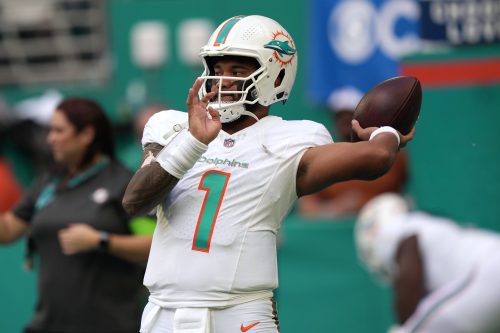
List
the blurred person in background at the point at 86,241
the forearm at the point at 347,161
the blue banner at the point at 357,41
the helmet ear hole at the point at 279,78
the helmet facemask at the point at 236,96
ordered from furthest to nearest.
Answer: the blue banner at the point at 357,41 < the blurred person in background at the point at 86,241 < the helmet ear hole at the point at 279,78 < the helmet facemask at the point at 236,96 < the forearm at the point at 347,161

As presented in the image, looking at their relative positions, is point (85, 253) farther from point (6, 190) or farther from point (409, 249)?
point (6, 190)

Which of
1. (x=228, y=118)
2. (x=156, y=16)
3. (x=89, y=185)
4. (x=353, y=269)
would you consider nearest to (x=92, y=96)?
(x=156, y=16)

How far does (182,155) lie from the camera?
412cm

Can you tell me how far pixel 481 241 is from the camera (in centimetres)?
712

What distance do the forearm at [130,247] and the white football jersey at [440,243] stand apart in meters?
2.08

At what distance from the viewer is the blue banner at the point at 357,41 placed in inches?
377

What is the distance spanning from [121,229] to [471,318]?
2.15 meters

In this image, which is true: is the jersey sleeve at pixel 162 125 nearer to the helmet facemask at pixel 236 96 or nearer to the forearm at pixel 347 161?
the helmet facemask at pixel 236 96

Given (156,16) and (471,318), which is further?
(156,16)

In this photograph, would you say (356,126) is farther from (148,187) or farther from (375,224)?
(375,224)

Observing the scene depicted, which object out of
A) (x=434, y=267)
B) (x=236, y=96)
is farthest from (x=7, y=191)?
(x=236, y=96)

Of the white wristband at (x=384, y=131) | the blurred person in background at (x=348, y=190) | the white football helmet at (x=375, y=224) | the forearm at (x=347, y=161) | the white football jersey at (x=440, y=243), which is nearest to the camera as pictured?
the forearm at (x=347, y=161)

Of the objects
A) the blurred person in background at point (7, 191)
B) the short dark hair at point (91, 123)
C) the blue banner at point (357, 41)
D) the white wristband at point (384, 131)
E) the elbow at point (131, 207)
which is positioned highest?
the white wristband at point (384, 131)

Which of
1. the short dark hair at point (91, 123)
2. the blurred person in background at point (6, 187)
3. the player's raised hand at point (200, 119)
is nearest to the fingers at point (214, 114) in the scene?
the player's raised hand at point (200, 119)
